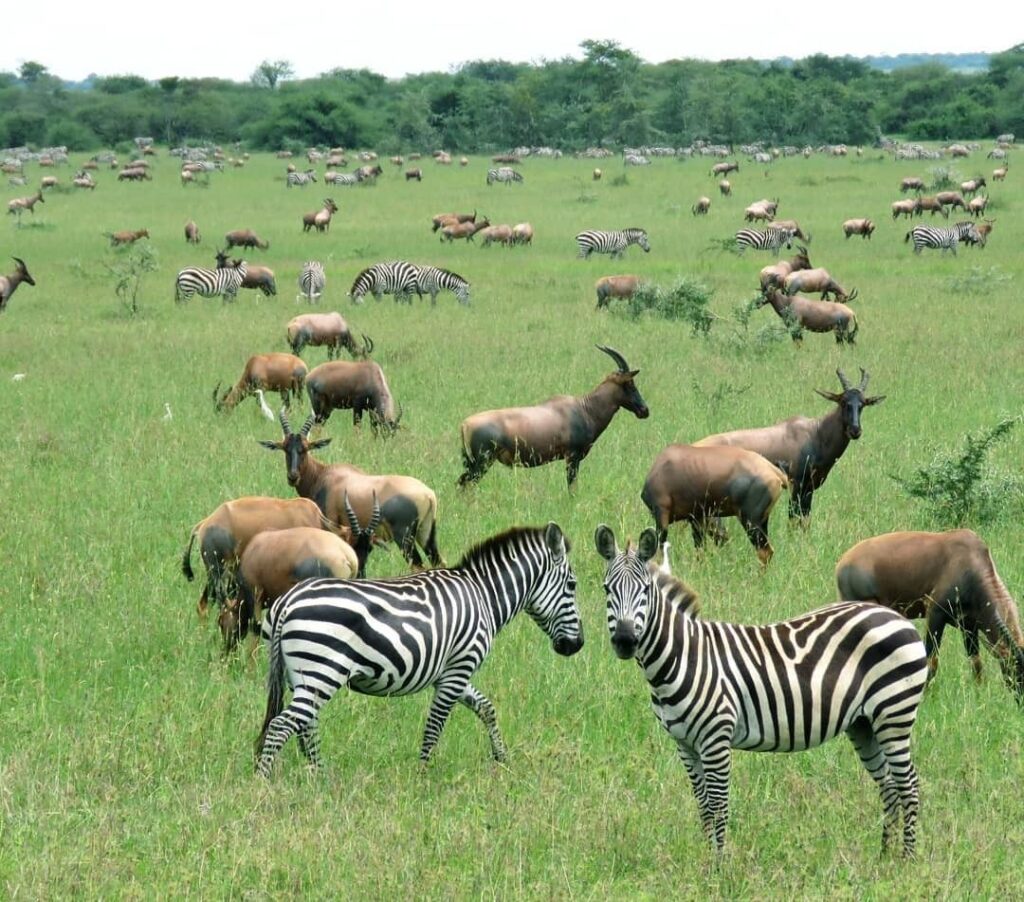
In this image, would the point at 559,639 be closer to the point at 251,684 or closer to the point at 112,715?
the point at 251,684

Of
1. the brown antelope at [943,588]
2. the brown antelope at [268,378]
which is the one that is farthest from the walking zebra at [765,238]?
the brown antelope at [943,588]

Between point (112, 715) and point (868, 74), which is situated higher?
point (868, 74)

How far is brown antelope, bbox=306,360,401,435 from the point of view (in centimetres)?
1625

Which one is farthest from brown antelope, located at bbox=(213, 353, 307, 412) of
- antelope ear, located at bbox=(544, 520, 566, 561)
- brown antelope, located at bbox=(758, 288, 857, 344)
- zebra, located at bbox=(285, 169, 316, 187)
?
zebra, located at bbox=(285, 169, 316, 187)

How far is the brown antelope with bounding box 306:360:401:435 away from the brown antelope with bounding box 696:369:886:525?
5032mm

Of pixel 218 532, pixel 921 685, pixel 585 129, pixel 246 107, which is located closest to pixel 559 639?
pixel 921 685

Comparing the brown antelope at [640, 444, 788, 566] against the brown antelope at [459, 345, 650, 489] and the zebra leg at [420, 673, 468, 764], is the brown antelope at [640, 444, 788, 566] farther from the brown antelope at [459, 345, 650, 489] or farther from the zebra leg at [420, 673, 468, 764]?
the zebra leg at [420, 673, 468, 764]

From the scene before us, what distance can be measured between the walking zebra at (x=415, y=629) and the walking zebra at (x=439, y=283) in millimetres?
20262

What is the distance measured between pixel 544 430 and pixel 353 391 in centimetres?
362

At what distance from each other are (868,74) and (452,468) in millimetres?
102662

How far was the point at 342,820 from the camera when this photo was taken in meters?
6.61

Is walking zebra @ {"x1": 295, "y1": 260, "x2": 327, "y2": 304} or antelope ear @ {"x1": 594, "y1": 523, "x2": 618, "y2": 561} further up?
antelope ear @ {"x1": 594, "y1": 523, "x2": 618, "y2": 561}

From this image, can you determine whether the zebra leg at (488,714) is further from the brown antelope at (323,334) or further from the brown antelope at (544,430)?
the brown antelope at (323,334)

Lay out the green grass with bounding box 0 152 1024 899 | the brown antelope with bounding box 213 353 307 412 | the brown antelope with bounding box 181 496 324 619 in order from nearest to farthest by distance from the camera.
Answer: the green grass with bounding box 0 152 1024 899 < the brown antelope with bounding box 181 496 324 619 < the brown antelope with bounding box 213 353 307 412
